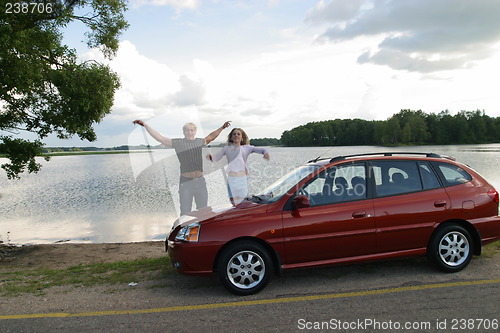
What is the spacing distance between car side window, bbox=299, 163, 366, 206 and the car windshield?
8.3 inches

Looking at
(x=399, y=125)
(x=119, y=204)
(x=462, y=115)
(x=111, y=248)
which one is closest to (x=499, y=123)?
(x=462, y=115)

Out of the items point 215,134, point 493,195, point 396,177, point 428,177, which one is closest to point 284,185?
point 396,177

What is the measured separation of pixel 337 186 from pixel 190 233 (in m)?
2.00

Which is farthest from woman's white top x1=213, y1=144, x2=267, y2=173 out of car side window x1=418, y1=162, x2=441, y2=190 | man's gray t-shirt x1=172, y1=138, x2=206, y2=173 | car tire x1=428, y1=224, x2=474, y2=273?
car tire x1=428, y1=224, x2=474, y2=273

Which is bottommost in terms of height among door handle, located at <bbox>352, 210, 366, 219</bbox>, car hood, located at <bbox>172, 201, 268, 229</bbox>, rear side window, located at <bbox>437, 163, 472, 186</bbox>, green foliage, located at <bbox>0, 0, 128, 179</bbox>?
door handle, located at <bbox>352, 210, 366, 219</bbox>

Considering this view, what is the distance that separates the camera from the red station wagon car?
4.72 meters

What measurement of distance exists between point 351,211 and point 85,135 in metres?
8.38

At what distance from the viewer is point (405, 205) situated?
16.9 feet

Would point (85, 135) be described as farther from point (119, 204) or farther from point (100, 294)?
point (119, 204)

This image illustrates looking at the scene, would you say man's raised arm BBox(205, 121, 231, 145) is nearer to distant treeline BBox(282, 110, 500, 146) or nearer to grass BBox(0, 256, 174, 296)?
grass BBox(0, 256, 174, 296)

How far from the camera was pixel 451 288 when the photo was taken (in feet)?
15.3

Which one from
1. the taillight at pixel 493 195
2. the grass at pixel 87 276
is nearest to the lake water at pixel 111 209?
the grass at pixel 87 276

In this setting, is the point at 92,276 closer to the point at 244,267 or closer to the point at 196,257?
the point at 196,257

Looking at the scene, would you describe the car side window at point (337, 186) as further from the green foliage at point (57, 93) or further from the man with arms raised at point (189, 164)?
the green foliage at point (57, 93)
